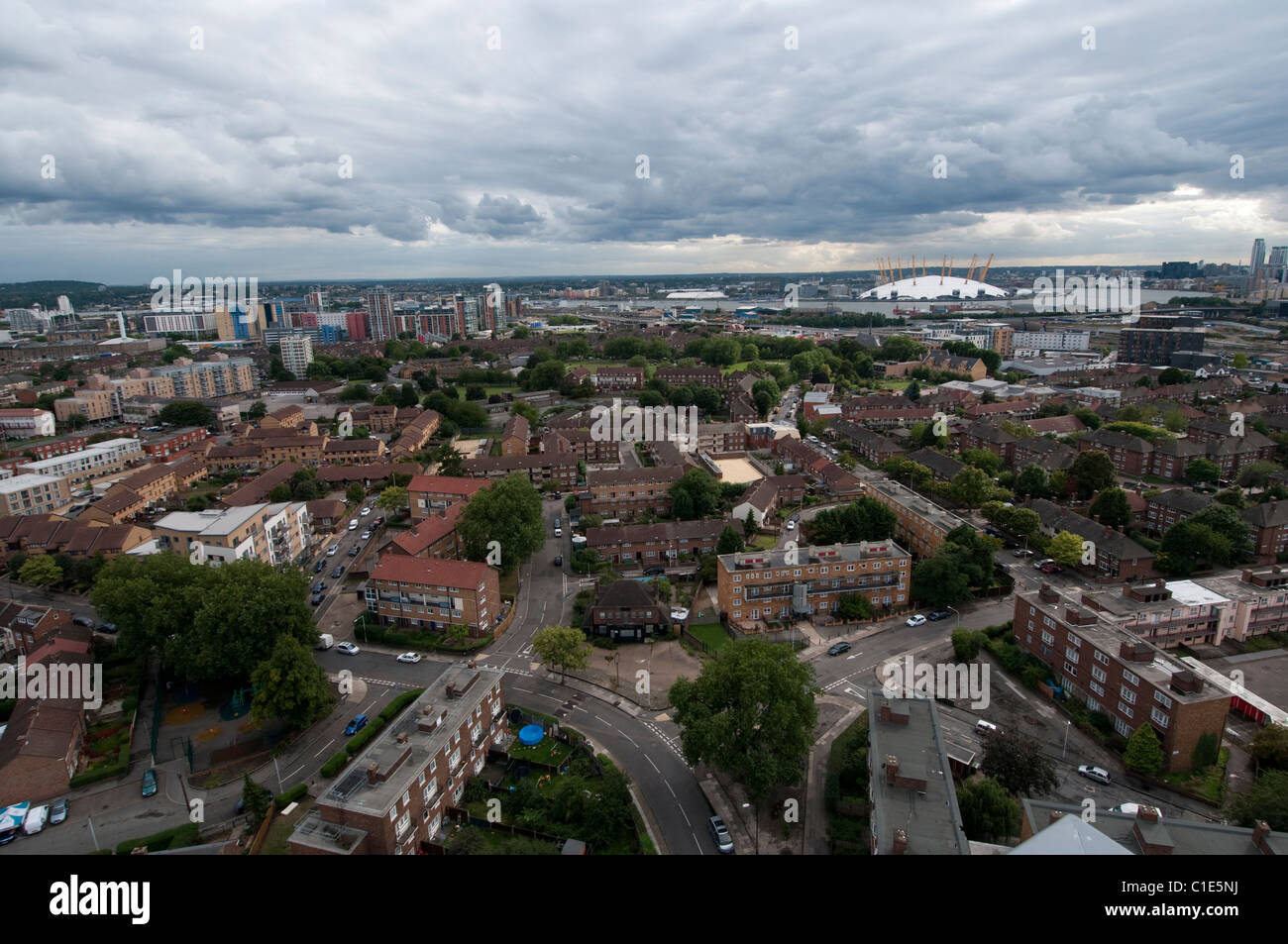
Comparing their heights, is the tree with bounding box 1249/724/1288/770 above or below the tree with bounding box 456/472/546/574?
below

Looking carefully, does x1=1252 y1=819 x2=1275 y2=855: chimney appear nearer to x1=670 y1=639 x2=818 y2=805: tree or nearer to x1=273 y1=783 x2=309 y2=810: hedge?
x1=670 y1=639 x2=818 y2=805: tree

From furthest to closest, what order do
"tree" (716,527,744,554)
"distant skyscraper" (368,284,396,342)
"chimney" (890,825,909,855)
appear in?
"distant skyscraper" (368,284,396,342) → "tree" (716,527,744,554) → "chimney" (890,825,909,855)

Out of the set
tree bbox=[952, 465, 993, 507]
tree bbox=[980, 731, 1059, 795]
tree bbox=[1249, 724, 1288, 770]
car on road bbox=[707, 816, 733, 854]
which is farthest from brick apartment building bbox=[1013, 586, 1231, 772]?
tree bbox=[952, 465, 993, 507]

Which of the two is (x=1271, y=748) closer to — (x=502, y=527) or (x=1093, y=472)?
(x=1093, y=472)

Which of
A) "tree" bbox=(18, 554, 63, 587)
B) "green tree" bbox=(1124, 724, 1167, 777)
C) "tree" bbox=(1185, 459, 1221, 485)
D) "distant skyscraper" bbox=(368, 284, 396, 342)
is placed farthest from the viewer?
"distant skyscraper" bbox=(368, 284, 396, 342)

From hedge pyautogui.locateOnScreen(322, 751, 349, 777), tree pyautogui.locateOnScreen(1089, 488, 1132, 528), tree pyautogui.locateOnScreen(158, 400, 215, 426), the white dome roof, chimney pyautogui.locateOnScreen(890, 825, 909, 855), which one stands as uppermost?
the white dome roof

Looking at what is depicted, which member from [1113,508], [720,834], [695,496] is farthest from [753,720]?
[1113,508]
